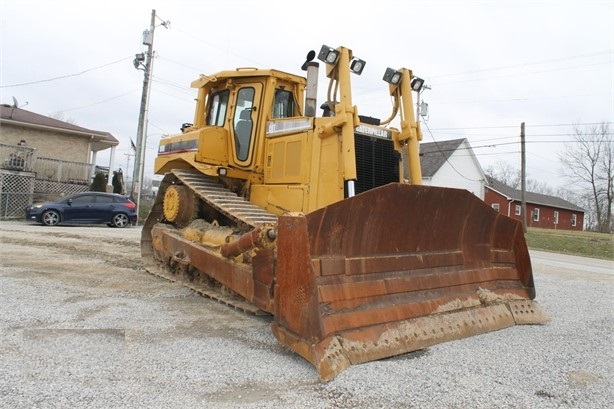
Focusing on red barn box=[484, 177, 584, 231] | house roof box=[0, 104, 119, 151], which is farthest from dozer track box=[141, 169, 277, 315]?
red barn box=[484, 177, 584, 231]

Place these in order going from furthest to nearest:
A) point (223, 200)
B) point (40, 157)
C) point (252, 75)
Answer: point (40, 157)
point (252, 75)
point (223, 200)

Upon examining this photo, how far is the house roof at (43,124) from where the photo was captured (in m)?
24.2

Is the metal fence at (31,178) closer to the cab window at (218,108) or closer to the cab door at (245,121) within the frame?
the cab window at (218,108)

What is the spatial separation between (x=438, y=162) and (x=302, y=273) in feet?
116

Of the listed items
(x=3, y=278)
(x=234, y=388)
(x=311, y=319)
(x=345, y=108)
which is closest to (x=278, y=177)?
(x=345, y=108)

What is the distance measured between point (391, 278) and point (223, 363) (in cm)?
171

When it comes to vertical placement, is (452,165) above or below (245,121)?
above

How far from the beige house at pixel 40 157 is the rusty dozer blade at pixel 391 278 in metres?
19.9

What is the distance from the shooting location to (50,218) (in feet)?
55.3

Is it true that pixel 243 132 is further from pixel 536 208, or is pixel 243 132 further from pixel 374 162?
pixel 536 208

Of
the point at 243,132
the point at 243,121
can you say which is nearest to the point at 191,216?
the point at 243,132

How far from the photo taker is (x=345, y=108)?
5223mm

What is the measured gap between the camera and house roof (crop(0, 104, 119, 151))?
24.2 meters

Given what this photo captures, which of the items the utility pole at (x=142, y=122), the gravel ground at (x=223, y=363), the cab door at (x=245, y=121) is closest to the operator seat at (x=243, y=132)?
the cab door at (x=245, y=121)
